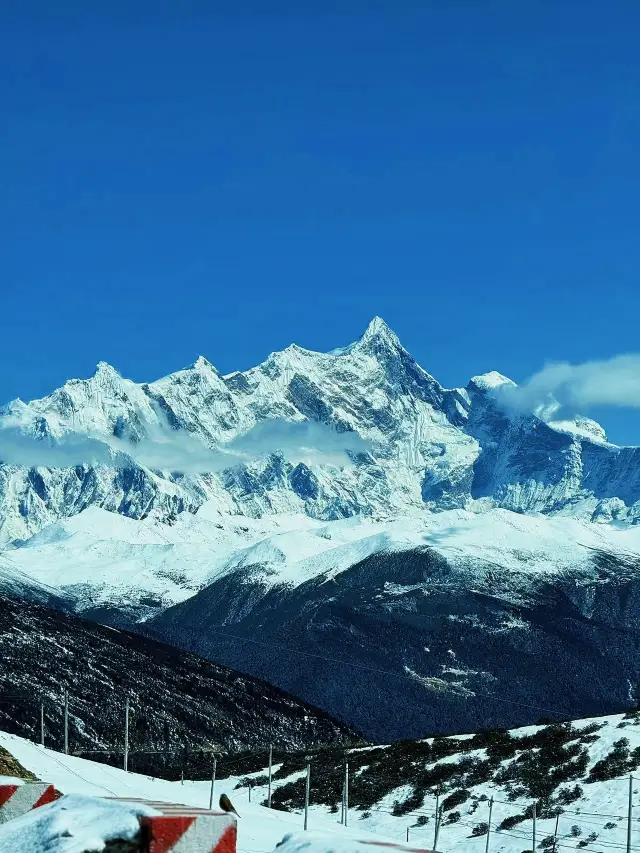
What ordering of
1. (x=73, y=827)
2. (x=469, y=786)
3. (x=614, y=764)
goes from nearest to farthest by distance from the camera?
(x=73, y=827), (x=614, y=764), (x=469, y=786)

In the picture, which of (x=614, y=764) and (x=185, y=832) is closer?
(x=185, y=832)

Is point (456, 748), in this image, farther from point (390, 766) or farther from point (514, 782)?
point (514, 782)

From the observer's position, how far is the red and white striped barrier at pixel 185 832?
9.56 metres

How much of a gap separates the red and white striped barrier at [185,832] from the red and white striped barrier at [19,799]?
3.73m

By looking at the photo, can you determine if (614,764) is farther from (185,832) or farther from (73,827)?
(185,832)

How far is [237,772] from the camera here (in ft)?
421

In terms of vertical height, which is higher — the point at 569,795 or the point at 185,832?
the point at 569,795

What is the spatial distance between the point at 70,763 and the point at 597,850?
30.5 meters

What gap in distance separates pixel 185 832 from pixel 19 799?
401cm

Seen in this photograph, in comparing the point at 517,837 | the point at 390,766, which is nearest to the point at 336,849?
the point at 517,837

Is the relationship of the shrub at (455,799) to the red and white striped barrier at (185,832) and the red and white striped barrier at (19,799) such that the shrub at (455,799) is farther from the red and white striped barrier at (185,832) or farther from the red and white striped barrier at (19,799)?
the red and white striped barrier at (185,832)

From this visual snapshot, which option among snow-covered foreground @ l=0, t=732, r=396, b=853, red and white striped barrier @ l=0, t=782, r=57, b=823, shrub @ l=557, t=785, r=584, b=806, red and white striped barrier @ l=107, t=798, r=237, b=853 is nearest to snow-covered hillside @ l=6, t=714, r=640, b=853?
shrub @ l=557, t=785, r=584, b=806

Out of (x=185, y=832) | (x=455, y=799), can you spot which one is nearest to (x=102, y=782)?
(x=455, y=799)

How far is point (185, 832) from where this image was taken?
960cm
